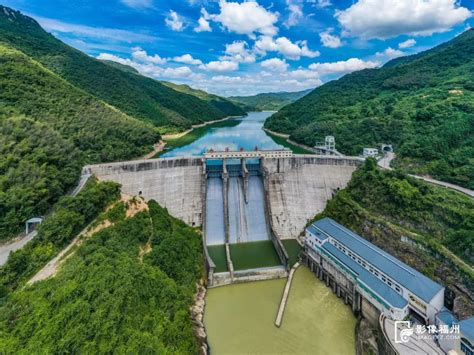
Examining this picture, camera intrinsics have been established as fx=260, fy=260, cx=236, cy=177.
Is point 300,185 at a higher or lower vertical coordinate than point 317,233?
higher

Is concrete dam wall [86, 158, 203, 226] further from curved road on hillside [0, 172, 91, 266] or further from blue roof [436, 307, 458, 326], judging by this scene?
blue roof [436, 307, 458, 326]

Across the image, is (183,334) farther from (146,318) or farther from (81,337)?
(81,337)

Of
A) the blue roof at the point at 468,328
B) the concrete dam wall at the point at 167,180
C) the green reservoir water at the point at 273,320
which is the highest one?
the concrete dam wall at the point at 167,180

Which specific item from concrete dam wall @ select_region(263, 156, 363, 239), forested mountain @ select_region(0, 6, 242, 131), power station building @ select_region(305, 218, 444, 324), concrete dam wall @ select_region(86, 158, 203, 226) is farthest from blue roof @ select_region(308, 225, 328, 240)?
forested mountain @ select_region(0, 6, 242, 131)

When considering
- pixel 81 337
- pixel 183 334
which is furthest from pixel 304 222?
pixel 81 337

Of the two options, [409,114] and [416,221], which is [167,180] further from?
[409,114]

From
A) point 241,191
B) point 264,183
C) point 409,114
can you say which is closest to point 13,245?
point 241,191

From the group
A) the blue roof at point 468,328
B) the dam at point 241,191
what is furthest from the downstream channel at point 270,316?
the blue roof at point 468,328

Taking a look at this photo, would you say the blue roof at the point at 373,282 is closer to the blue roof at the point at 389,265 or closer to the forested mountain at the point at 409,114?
the blue roof at the point at 389,265
